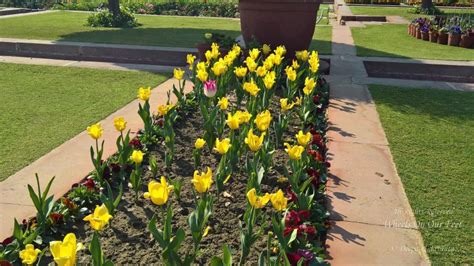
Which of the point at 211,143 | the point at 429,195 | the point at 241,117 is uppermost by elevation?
the point at 241,117

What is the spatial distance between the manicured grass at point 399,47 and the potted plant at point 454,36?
0.72 ft

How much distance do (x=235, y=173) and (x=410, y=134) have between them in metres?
2.08

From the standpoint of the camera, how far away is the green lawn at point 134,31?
32.1ft

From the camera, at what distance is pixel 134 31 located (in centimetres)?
1155

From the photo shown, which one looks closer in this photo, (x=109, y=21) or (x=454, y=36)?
(x=454, y=36)

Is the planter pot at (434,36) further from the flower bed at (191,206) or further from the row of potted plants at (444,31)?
the flower bed at (191,206)

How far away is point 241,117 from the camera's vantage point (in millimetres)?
3074

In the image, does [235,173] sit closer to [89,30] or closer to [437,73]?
[437,73]

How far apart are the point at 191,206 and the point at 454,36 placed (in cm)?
912

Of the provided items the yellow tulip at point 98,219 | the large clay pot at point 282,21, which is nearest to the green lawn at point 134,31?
the large clay pot at point 282,21

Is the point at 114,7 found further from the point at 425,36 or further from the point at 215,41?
the point at 425,36

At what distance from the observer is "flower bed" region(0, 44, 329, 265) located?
7.00 feet

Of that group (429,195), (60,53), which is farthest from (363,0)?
(429,195)

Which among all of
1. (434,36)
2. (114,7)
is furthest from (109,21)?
(434,36)
